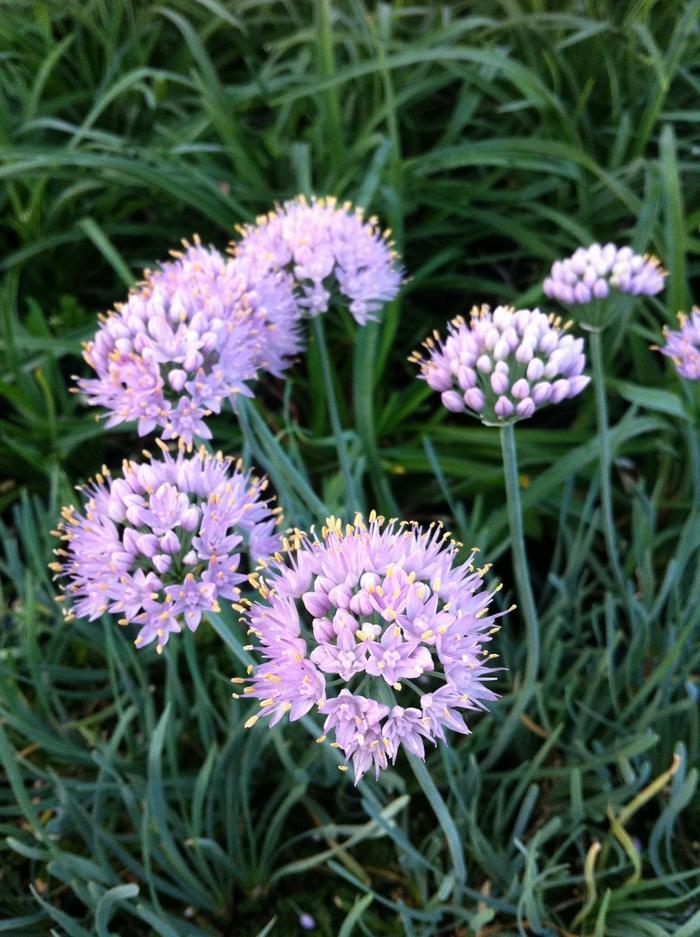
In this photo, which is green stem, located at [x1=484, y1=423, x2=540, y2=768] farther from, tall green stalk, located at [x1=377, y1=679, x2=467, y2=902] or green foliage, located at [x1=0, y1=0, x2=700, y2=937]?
tall green stalk, located at [x1=377, y1=679, x2=467, y2=902]

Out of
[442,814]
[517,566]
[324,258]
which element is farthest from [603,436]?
[442,814]

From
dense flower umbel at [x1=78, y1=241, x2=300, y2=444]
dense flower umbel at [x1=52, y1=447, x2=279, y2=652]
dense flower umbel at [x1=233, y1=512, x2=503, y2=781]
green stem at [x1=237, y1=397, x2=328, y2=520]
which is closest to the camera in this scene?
dense flower umbel at [x1=233, y1=512, x2=503, y2=781]

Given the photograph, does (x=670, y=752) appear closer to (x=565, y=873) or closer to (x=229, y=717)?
(x=565, y=873)

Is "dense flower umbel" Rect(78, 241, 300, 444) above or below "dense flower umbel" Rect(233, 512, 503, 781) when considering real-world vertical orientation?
above

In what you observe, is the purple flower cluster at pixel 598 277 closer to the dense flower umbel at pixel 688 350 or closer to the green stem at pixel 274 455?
the dense flower umbel at pixel 688 350

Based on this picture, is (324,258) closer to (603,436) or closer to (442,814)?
(603,436)

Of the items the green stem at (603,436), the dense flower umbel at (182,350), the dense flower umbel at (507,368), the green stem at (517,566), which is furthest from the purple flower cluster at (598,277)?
the dense flower umbel at (182,350)

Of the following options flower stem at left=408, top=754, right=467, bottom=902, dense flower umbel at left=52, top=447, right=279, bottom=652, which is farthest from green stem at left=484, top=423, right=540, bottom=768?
dense flower umbel at left=52, top=447, right=279, bottom=652
